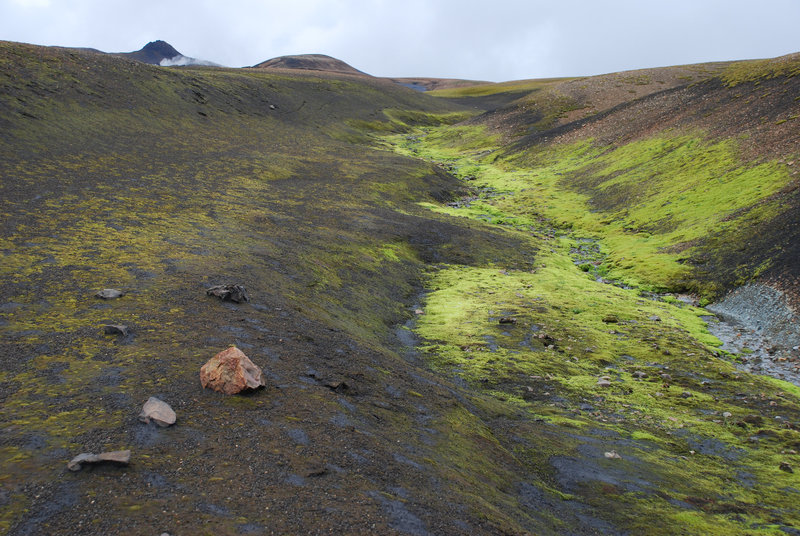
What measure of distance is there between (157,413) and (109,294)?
5.89 m

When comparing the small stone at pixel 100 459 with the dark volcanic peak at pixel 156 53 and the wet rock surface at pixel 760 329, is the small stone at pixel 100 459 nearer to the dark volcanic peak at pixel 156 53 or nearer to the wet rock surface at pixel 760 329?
the wet rock surface at pixel 760 329

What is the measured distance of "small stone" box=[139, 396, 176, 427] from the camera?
738cm

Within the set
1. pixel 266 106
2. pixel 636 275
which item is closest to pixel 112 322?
pixel 636 275

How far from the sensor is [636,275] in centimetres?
2678

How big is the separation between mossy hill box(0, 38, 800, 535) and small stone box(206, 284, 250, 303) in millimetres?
581

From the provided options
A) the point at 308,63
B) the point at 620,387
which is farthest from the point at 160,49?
the point at 620,387

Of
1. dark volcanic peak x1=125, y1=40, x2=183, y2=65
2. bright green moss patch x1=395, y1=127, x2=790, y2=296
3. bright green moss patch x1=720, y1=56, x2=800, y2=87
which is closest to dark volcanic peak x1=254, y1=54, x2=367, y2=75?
dark volcanic peak x1=125, y1=40, x2=183, y2=65

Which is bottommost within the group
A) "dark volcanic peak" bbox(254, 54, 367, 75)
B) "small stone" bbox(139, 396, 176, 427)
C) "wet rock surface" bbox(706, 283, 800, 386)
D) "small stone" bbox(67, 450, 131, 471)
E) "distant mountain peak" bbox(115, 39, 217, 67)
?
"small stone" bbox(67, 450, 131, 471)

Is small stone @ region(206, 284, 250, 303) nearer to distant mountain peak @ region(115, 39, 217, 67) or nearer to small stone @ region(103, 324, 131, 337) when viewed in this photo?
small stone @ region(103, 324, 131, 337)

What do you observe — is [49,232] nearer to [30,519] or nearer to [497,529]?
[30,519]

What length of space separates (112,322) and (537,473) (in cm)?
933

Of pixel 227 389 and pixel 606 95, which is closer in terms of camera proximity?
pixel 227 389

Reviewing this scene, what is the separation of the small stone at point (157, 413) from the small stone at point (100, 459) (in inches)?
35.1

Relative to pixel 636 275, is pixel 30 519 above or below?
below
